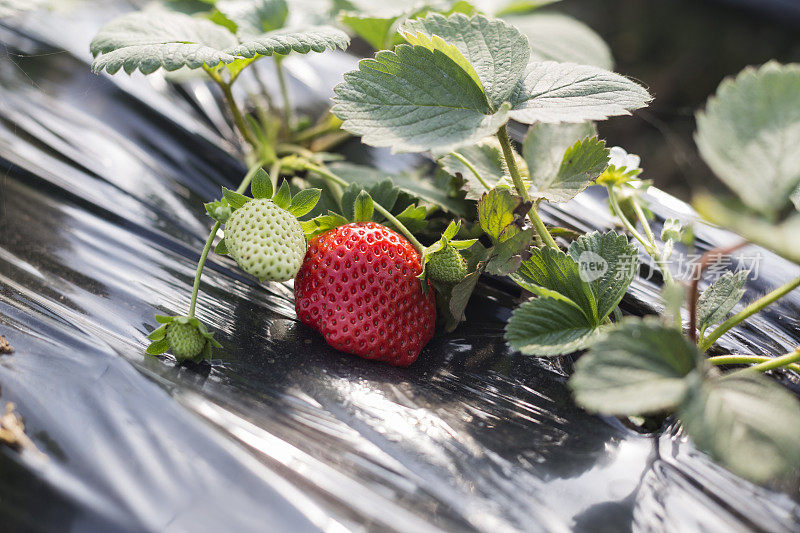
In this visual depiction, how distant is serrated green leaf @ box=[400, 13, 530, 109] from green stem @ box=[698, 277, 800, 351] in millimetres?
262

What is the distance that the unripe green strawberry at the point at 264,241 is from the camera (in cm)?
52

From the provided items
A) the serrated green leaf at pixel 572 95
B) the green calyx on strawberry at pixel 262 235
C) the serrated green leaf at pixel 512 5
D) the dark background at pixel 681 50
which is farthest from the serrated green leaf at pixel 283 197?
the dark background at pixel 681 50

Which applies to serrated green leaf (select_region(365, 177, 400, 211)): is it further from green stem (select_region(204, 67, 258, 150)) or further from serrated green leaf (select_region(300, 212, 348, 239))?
green stem (select_region(204, 67, 258, 150))

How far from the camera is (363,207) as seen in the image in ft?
1.96

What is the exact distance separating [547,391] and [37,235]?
1.85 ft

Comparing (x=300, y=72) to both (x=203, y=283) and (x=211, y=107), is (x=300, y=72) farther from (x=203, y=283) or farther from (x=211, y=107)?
(x=203, y=283)

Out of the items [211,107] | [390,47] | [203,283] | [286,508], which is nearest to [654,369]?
[286,508]

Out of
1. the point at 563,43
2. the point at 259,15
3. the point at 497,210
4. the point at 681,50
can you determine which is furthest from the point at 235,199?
the point at 681,50

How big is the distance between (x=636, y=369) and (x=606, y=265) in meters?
0.14

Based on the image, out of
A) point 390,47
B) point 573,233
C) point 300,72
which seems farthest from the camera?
point 300,72

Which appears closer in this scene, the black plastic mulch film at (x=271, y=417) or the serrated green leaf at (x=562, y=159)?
the black plastic mulch film at (x=271, y=417)

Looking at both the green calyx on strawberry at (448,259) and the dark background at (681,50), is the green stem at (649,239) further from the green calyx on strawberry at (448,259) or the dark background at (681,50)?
the dark background at (681,50)

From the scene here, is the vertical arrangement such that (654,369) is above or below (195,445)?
above

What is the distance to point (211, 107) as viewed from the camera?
94 cm
